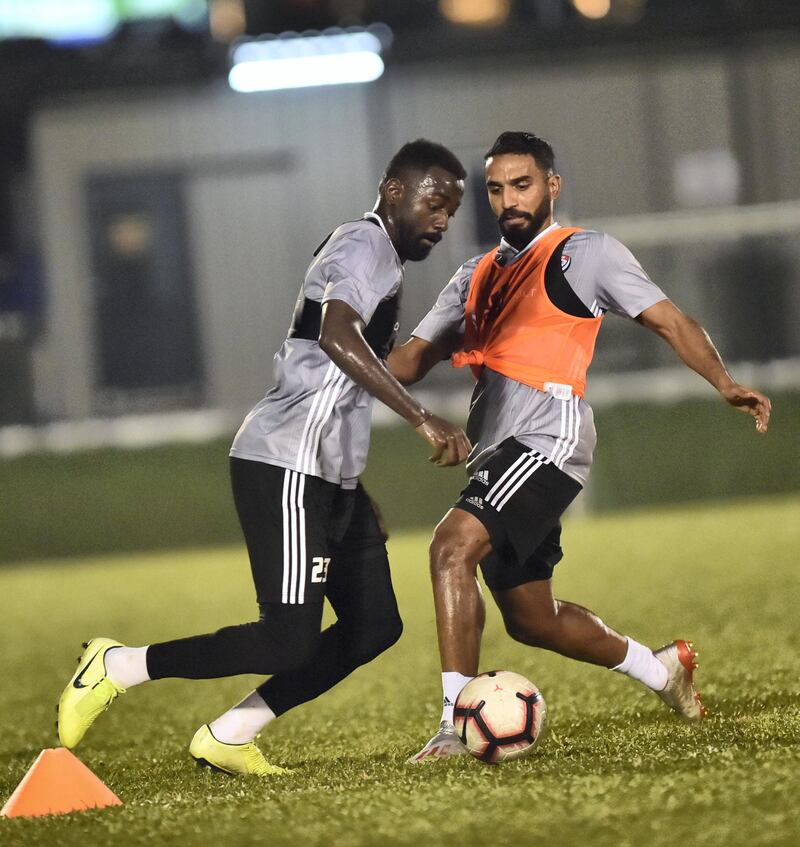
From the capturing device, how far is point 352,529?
5.04 meters

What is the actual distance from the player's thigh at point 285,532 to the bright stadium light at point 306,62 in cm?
1447

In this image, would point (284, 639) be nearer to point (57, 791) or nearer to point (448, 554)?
point (448, 554)

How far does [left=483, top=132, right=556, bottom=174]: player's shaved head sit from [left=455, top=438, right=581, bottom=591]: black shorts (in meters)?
0.97

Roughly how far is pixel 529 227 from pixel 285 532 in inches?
55.2

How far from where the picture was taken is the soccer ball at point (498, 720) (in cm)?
→ 465

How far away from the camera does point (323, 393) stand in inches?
191

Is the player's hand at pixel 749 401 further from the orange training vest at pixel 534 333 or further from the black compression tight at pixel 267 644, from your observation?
the black compression tight at pixel 267 644

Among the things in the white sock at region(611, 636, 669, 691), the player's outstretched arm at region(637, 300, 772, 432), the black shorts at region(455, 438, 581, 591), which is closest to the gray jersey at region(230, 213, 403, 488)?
the black shorts at region(455, 438, 581, 591)

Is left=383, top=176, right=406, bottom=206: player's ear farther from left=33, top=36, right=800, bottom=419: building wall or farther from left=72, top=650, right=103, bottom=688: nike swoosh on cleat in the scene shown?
left=33, top=36, right=800, bottom=419: building wall

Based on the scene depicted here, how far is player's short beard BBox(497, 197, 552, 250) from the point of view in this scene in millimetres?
5344

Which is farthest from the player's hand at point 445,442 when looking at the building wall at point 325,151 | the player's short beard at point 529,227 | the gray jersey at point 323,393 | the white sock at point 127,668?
the building wall at point 325,151

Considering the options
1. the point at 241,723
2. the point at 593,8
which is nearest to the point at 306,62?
the point at 593,8

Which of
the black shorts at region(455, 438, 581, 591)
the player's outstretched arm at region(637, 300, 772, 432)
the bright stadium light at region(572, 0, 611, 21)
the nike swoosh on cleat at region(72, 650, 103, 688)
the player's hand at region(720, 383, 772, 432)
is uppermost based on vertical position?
the bright stadium light at region(572, 0, 611, 21)

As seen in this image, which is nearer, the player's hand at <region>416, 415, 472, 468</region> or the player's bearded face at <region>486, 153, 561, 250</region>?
the player's hand at <region>416, 415, 472, 468</region>
